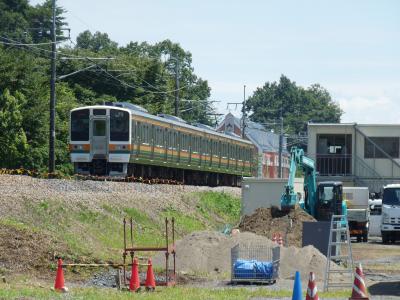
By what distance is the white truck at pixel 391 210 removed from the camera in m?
43.3

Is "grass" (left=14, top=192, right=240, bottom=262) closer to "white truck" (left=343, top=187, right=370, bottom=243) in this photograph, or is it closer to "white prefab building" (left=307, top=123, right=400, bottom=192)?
"white truck" (left=343, top=187, right=370, bottom=243)

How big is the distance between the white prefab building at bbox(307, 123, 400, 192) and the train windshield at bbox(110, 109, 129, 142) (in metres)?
11.4

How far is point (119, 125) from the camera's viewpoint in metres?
44.8

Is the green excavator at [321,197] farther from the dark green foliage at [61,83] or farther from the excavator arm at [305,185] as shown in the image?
the dark green foliage at [61,83]

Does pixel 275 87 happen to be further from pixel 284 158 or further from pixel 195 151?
pixel 195 151

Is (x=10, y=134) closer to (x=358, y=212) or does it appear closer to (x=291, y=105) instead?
(x=358, y=212)

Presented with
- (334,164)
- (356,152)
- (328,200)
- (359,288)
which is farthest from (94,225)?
(356,152)

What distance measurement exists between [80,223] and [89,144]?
14339 millimetres

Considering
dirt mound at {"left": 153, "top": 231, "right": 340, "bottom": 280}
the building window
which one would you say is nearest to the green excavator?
the building window

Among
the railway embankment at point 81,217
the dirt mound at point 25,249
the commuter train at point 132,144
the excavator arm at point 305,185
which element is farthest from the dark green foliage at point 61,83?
the dirt mound at point 25,249

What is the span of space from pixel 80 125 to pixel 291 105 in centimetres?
13533

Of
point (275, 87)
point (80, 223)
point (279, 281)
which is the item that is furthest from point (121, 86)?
point (275, 87)

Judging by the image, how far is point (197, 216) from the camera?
43.8 m

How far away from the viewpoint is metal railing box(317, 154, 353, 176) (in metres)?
53.5
